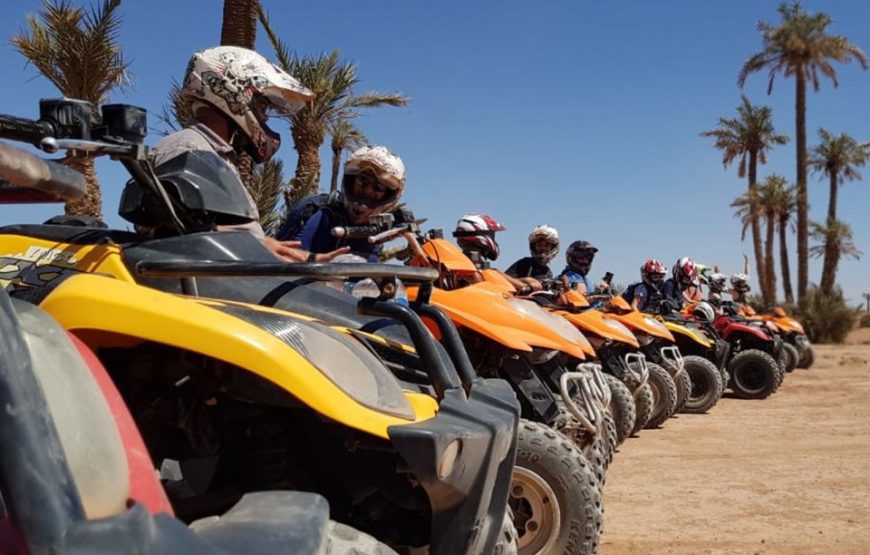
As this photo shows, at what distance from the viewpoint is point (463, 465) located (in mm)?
1891

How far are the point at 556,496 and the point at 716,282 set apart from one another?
15426 millimetres

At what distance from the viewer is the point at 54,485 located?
937 millimetres

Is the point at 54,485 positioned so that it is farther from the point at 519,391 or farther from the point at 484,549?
the point at 519,391

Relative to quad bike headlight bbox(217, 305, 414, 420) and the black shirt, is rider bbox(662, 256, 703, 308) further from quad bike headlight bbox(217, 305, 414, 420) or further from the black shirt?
quad bike headlight bbox(217, 305, 414, 420)

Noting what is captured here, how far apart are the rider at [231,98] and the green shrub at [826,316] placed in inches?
1260

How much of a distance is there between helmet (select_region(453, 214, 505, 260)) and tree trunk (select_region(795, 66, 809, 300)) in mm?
30047

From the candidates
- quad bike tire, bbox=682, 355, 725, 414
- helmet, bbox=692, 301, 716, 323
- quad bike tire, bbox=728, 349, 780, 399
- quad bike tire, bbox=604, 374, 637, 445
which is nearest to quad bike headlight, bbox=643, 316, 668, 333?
quad bike tire, bbox=682, 355, 725, 414

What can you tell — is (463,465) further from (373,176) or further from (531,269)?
(531,269)

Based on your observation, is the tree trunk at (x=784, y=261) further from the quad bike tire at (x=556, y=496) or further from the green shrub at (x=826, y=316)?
the quad bike tire at (x=556, y=496)

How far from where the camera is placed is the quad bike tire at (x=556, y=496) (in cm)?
369

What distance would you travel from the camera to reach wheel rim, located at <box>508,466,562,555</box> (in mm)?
3723

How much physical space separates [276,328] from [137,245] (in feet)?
2.00

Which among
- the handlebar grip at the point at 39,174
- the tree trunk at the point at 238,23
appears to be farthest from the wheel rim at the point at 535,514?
the tree trunk at the point at 238,23

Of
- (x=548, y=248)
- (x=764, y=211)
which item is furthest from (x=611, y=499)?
(x=764, y=211)
